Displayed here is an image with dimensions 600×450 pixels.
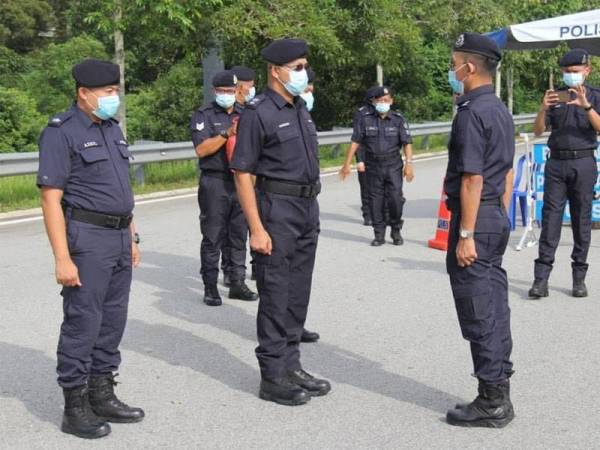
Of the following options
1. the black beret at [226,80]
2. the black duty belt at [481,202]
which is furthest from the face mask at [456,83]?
the black beret at [226,80]

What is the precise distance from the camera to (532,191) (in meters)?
11.2

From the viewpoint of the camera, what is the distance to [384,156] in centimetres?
1080

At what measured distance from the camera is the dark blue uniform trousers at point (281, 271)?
5238 millimetres

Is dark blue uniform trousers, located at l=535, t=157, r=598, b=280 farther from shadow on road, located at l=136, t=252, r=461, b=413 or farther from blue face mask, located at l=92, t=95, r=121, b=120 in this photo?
blue face mask, located at l=92, t=95, r=121, b=120

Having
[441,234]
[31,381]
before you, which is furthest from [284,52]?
[441,234]

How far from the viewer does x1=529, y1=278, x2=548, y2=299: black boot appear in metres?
7.80

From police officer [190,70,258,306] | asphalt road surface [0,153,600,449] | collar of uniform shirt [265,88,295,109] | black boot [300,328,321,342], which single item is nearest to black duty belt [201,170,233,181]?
police officer [190,70,258,306]

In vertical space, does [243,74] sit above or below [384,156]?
above

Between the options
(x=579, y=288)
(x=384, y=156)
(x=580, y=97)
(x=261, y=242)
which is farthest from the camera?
(x=384, y=156)

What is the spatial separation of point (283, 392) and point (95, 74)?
1.97 m

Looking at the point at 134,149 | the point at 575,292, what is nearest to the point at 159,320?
the point at 575,292

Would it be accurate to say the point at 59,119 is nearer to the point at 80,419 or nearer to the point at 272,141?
the point at 272,141

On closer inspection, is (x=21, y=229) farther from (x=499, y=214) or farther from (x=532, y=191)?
(x=499, y=214)

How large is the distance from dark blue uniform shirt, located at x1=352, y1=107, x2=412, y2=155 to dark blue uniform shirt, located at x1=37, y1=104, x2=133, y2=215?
6278 millimetres
